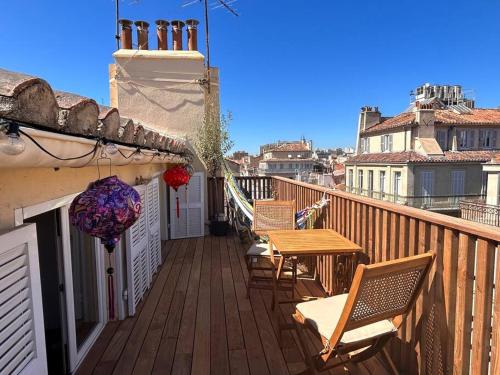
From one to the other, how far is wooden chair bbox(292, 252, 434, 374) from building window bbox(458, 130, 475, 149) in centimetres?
2079

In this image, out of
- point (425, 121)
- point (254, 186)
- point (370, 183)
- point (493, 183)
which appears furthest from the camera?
point (370, 183)

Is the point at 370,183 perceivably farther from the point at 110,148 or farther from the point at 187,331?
the point at 110,148

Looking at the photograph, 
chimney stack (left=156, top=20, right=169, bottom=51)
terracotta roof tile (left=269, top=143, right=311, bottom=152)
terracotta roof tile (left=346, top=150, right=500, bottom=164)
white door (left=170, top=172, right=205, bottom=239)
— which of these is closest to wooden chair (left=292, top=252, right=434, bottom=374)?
white door (left=170, top=172, right=205, bottom=239)

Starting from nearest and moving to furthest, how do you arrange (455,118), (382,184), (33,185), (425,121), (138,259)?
(33,185) → (138,259) → (425,121) → (455,118) → (382,184)

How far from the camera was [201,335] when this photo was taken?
2.68m

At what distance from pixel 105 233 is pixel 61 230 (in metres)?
0.76

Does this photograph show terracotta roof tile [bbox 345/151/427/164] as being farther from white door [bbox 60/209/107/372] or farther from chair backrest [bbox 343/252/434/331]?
white door [bbox 60/209/107/372]

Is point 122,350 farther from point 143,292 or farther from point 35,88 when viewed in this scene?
point 35,88

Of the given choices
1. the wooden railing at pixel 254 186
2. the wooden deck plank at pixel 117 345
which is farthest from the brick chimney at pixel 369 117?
the wooden deck plank at pixel 117 345

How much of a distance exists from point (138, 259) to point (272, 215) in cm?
166

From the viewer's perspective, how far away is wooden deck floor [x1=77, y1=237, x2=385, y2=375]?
226 centimetres

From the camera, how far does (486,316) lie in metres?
1.41

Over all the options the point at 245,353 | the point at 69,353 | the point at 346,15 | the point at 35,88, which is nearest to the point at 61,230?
the point at 69,353

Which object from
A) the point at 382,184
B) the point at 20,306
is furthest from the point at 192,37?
the point at 382,184
